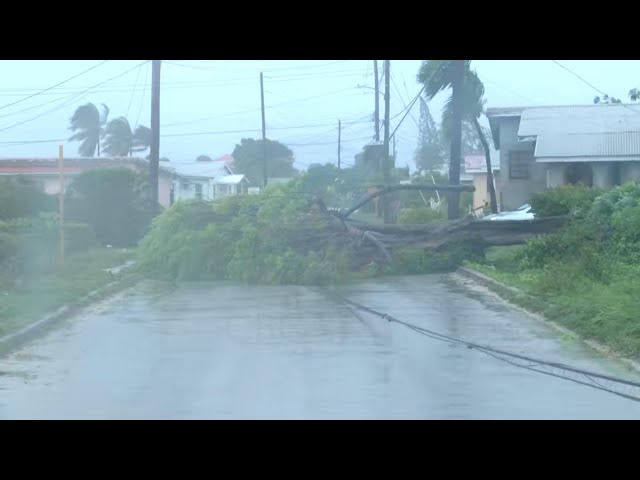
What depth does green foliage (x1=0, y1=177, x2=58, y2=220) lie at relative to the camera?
98.7ft

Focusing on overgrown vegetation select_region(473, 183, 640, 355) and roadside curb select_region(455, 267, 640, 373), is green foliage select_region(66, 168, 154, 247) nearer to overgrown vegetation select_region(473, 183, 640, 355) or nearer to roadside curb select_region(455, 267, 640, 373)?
overgrown vegetation select_region(473, 183, 640, 355)

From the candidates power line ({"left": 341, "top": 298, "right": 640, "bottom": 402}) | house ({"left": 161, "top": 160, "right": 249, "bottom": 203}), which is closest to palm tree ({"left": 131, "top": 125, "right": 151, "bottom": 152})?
house ({"left": 161, "top": 160, "right": 249, "bottom": 203})

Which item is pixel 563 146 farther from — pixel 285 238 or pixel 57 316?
pixel 57 316

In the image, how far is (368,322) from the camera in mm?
15688

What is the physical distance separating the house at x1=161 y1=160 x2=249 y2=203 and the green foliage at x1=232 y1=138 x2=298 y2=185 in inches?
519

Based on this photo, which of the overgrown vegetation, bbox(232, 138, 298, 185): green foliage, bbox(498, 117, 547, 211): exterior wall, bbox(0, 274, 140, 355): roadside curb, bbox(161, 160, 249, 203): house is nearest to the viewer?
bbox(0, 274, 140, 355): roadside curb

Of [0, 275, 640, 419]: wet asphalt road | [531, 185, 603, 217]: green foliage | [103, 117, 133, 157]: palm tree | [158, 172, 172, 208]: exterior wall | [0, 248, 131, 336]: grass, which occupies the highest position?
[103, 117, 133, 157]: palm tree

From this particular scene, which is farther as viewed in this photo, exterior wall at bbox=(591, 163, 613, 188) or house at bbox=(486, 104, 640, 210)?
exterior wall at bbox=(591, 163, 613, 188)

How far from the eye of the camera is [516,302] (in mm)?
17422

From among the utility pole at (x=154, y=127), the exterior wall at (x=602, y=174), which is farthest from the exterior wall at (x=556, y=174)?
the utility pole at (x=154, y=127)

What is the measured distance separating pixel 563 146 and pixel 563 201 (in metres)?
12.4

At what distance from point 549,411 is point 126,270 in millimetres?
17033

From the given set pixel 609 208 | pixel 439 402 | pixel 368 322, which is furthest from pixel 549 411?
pixel 609 208

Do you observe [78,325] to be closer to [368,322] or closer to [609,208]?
[368,322]
